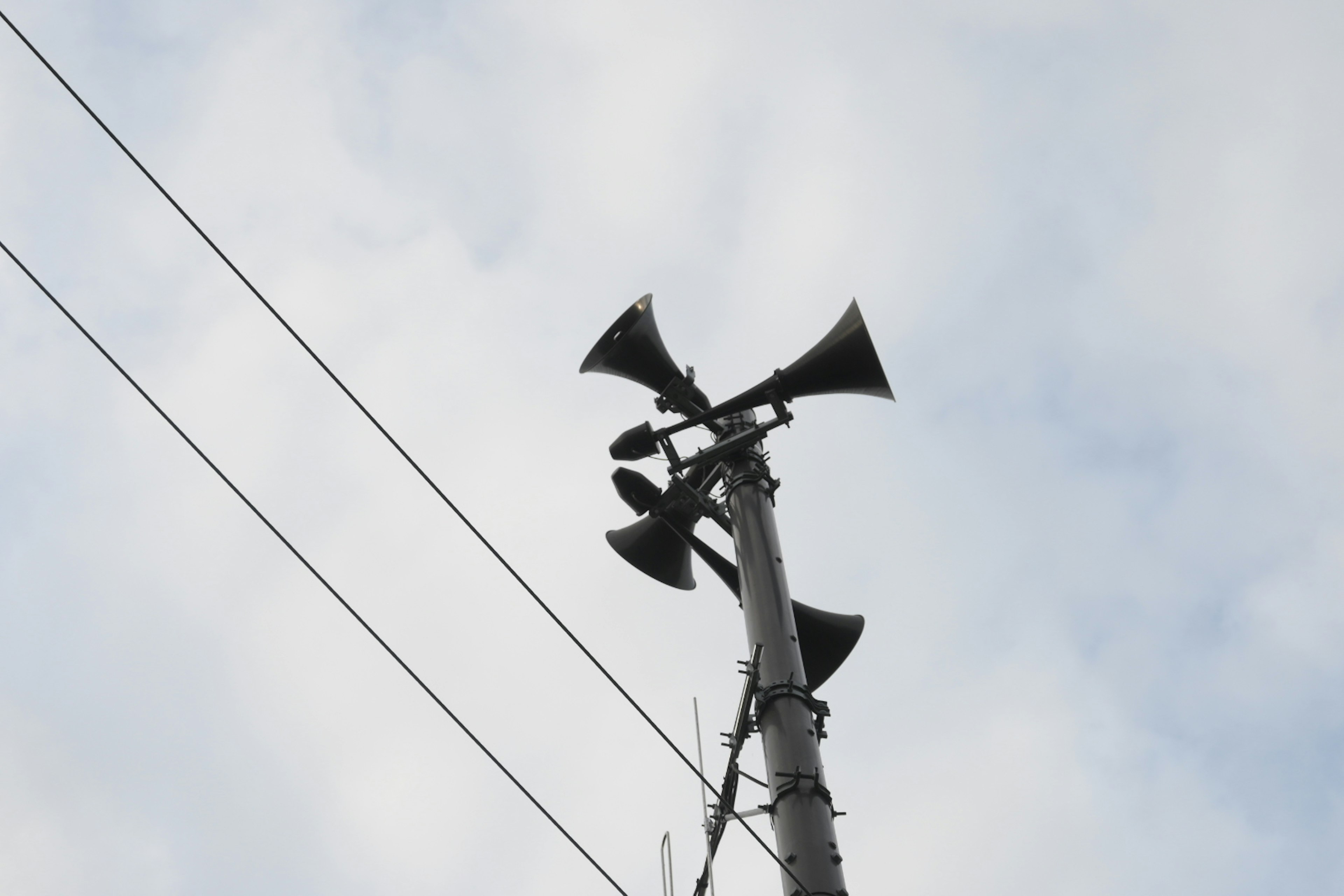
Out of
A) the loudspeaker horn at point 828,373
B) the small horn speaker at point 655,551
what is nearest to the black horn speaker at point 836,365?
the loudspeaker horn at point 828,373

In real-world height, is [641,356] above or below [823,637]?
above

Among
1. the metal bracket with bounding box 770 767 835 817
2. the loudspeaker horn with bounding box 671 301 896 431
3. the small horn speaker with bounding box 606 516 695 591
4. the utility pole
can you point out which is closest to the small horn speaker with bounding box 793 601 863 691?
the utility pole

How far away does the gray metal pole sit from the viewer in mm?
7059

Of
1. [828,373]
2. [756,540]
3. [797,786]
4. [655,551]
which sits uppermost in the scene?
[828,373]

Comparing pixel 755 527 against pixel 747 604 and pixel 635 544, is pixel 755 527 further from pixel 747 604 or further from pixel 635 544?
pixel 635 544

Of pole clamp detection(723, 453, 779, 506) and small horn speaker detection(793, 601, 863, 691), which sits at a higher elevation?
pole clamp detection(723, 453, 779, 506)

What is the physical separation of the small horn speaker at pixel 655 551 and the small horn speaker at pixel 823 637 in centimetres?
118

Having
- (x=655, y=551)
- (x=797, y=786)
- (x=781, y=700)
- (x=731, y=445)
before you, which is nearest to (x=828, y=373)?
(x=731, y=445)

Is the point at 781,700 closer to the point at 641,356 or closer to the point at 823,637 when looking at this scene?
the point at 823,637

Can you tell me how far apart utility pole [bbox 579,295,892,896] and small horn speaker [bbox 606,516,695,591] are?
0.01 metres

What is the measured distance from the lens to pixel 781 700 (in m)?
7.91

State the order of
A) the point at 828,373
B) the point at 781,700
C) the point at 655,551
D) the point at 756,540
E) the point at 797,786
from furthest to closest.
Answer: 1. the point at 655,551
2. the point at 828,373
3. the point at 756,540
4. the point at 781,700
5. the point at 797,786

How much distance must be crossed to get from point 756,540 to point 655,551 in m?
2.03

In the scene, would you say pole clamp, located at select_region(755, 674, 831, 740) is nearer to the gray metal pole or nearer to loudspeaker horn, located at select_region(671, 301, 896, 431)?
the gray metal pole
